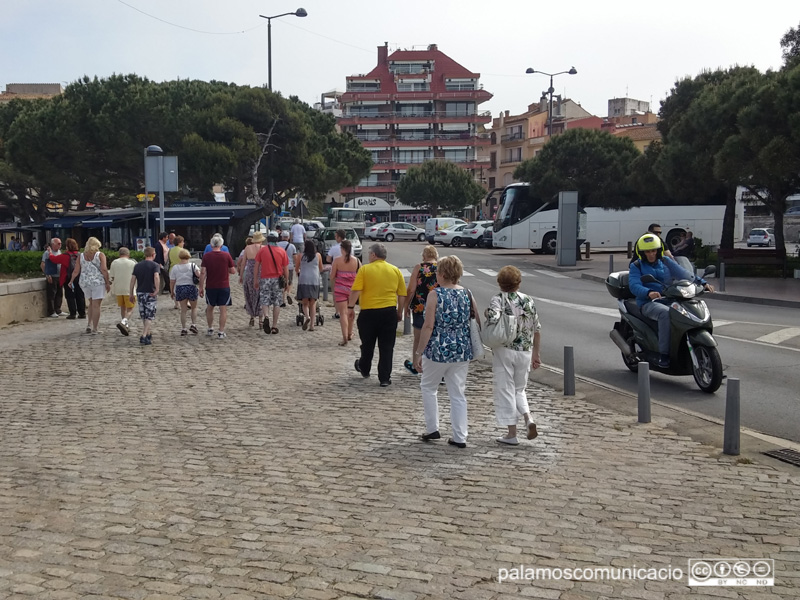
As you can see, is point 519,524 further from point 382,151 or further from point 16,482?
point 382,151

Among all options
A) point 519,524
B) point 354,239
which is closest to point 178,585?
point 519,524

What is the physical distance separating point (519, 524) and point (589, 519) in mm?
427

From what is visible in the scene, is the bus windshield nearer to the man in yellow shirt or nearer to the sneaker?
the man in yellow shirt

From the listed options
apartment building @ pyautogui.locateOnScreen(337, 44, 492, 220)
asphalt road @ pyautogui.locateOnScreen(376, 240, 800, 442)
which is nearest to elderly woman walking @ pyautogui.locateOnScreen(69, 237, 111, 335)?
asphalt road @ pyautogui.locateOnScreen(376, 240, 800, 442)

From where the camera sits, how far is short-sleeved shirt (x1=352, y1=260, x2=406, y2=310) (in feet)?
31.4

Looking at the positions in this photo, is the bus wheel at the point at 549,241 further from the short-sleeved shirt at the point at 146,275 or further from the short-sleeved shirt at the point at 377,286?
the short-sleeved shirt at the point at 377,286

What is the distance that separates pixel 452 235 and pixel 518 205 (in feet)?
36.2

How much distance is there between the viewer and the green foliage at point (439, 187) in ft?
269

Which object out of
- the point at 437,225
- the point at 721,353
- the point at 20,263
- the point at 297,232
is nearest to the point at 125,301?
the point at 721,353

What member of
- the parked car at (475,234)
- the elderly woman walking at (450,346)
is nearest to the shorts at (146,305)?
the elderly woman walking at (450,346)

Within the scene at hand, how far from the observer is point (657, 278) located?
10242 mm

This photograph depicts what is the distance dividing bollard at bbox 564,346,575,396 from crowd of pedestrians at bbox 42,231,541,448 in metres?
1.28

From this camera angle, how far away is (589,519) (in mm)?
5254

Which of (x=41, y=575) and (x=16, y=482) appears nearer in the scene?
(x=41, y=575)
